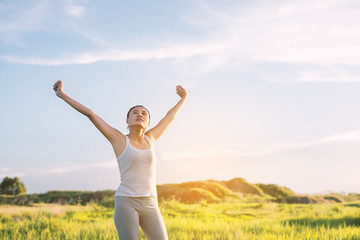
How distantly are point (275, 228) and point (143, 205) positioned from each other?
5.14 metres

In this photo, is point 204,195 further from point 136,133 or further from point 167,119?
point 136,133

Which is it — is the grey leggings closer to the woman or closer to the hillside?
the woman

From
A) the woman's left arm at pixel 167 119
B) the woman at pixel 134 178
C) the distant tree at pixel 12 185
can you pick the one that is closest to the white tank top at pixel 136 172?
the woman at pixel 134 178

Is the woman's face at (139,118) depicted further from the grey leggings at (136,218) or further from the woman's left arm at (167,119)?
the grey leggings at (136,218)

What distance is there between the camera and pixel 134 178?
364 centimetres

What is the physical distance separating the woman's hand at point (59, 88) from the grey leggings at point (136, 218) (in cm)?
153

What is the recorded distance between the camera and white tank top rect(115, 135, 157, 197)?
362 cm

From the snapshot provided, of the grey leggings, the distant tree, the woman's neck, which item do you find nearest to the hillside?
the distant tree

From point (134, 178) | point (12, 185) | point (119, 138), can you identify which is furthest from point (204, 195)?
point (12, 185)

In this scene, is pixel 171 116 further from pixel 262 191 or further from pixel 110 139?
pixel 262 191

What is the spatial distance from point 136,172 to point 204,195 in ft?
59.7

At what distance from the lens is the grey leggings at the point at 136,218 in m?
3.56

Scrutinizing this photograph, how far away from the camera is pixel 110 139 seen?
3895mm

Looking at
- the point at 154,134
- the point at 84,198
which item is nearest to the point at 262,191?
the point at 84,198
